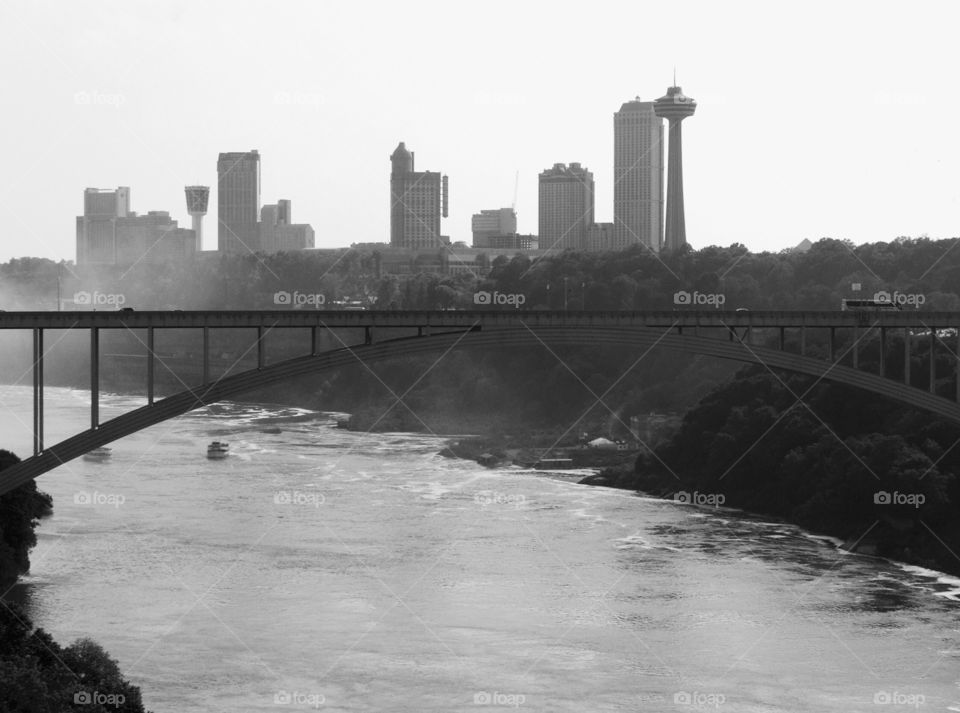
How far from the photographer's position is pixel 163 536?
50281 millimetres

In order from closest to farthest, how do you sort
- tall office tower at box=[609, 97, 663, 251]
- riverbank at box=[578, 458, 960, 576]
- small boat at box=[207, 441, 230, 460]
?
riverbank at box=[578, 458, 960, 576] < small boat at box=[207, 441, 230, 460] < tall office tower at box=[609, 97, 663, 251]

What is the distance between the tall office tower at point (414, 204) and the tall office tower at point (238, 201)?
13.3m

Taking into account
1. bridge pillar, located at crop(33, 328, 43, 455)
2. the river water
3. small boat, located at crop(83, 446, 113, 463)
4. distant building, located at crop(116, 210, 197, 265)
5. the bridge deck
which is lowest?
the river water

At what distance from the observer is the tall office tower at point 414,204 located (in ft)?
513

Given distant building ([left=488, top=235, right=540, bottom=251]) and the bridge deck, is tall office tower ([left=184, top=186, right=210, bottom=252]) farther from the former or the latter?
the bridge deck

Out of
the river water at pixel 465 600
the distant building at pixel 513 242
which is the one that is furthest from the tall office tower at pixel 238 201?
Answer: the river water at pixel 465 600

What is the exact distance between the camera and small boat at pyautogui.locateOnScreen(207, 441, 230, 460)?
6962 centimetres

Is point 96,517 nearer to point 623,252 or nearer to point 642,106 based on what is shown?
Result: point 623,252

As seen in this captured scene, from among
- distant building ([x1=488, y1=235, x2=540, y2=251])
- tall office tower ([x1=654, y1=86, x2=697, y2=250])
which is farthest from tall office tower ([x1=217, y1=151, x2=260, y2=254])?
tall office tower ([x1=654, y1=86, x2=697, y2=250])

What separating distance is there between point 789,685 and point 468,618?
8.47m

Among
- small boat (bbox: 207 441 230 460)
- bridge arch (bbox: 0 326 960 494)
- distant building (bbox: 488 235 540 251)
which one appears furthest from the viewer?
distant building (bbox: 488 235 540 251)

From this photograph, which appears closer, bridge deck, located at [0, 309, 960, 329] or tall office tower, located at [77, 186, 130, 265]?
bridge deck, located at [0, 309, 960, 329]

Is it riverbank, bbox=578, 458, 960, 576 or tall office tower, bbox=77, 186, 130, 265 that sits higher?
tall office tower, bbox=77, 186, 130, 265

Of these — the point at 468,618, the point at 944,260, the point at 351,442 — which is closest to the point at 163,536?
the point at 468,618
